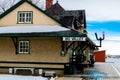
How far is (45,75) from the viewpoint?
24359 millimetres

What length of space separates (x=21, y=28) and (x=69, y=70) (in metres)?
4.50

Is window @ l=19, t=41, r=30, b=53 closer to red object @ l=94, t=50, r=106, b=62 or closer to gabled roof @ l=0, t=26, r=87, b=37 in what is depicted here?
gabled roof @ l=0, t=26, r=87, b=37

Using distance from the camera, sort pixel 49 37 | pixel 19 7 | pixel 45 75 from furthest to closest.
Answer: pixel 19 7 < pixel 49 37 < pixel 45 75

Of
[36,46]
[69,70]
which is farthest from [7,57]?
[69,70]

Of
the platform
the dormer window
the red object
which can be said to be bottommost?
the platform

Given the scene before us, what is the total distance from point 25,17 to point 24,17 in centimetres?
11

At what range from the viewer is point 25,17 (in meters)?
27.7

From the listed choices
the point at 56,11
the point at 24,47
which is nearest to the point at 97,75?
the point at 24,47

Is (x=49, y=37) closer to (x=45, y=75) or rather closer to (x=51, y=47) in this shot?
(x=51, y=47)

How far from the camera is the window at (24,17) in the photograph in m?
27.7

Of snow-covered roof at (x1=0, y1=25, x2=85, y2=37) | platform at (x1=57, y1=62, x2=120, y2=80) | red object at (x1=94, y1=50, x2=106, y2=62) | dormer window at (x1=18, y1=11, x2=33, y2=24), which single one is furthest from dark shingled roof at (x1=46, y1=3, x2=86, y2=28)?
red object at (x1=94, y1=50, x2=106, y2=62)

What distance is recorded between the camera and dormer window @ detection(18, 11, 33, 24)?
27719 mm

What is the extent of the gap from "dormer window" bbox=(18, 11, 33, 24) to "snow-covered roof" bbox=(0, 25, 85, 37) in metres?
0.51

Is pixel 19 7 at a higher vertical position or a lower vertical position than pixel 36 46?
higher
